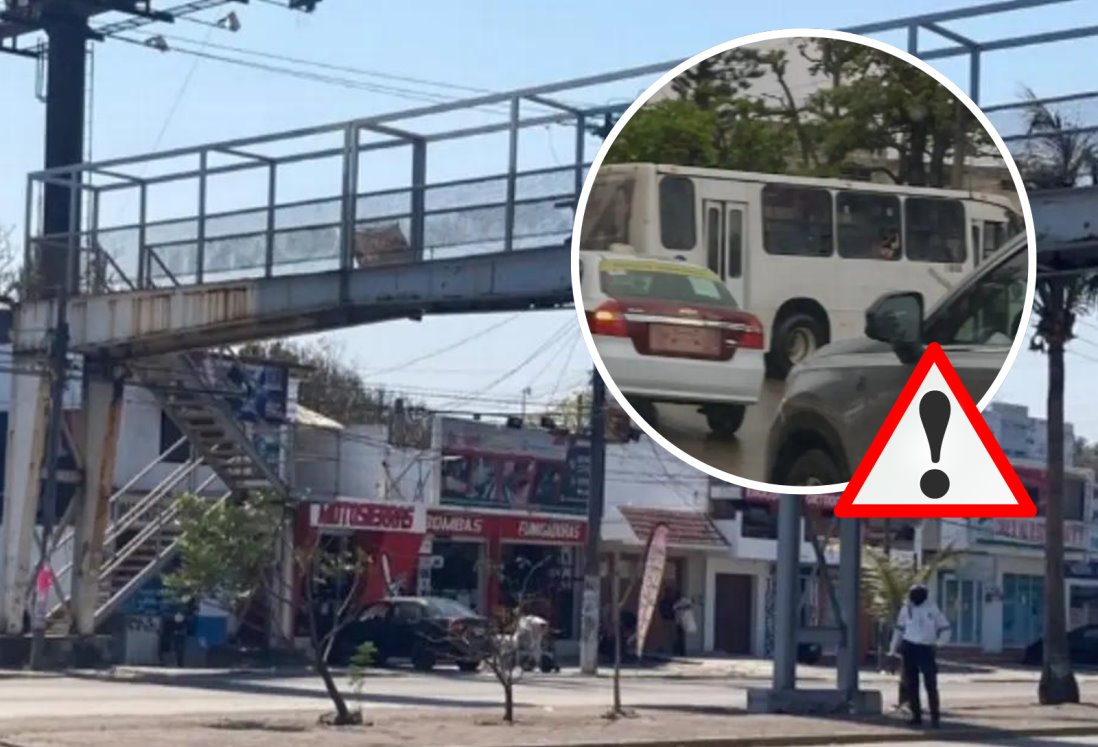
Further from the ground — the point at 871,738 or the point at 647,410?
the point at 647,410

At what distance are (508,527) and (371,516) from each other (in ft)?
15.8

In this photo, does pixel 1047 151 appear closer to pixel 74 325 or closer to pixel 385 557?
pixel 74 325

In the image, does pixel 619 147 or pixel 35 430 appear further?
pixel 35 430

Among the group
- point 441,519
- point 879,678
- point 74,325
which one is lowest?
point 879,678

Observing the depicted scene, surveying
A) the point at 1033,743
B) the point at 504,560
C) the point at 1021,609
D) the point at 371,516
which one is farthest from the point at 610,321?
the point at 1021,609

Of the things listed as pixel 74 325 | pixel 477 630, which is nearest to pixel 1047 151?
pixel 74 325

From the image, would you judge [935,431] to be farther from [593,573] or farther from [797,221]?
[593,573]

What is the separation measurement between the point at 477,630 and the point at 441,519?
974cm

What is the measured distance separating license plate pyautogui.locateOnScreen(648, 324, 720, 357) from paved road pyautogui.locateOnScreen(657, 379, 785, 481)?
154 millimetres

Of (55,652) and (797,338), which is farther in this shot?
(55,652)

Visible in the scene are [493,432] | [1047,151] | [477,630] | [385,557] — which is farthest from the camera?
[493,432]

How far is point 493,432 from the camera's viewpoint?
51.6 metres

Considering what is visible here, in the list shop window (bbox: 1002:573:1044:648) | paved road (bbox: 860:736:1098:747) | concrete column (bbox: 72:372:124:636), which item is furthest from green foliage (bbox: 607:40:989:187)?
shop window (bbox: 1002:573:1044:648)

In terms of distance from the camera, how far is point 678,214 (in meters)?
5.42
